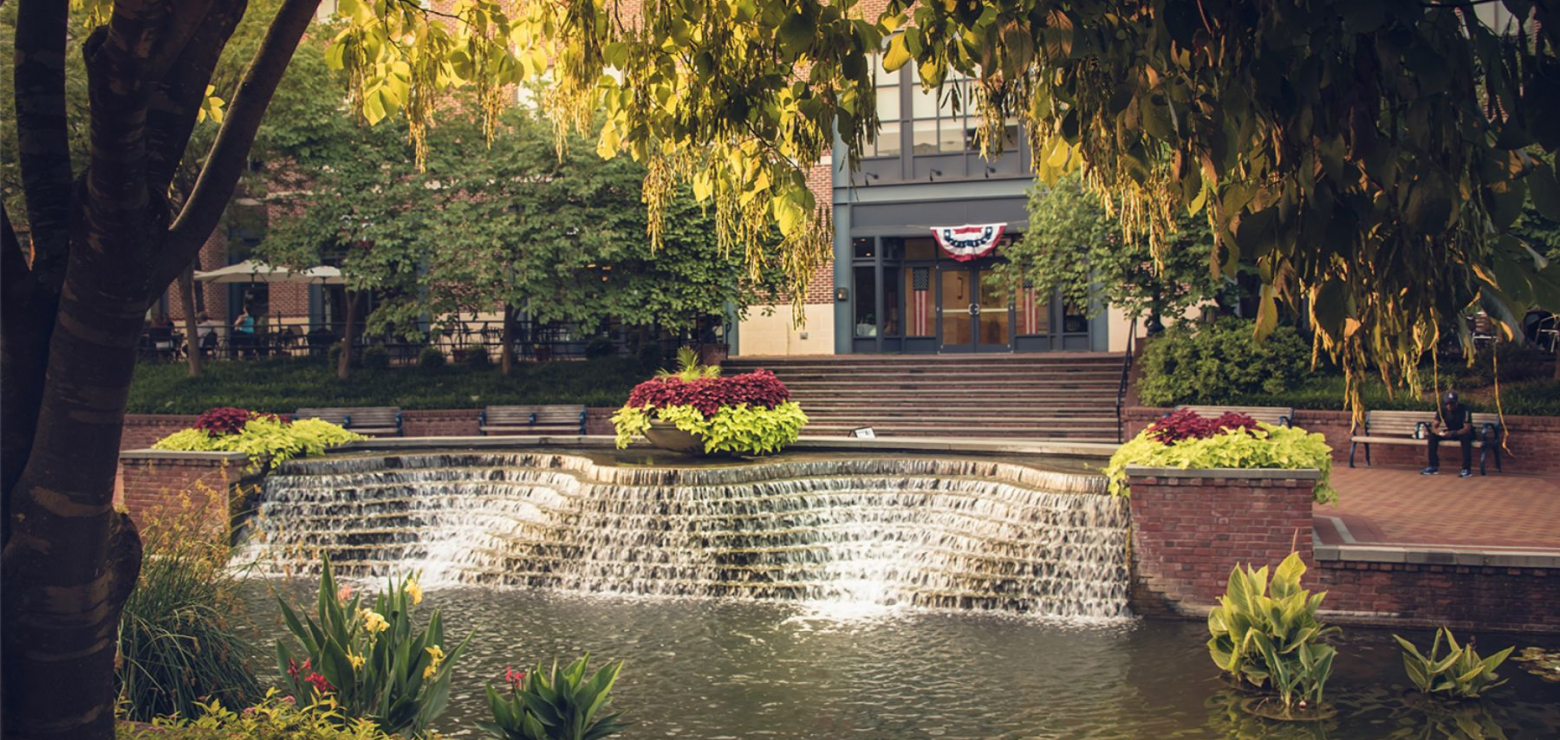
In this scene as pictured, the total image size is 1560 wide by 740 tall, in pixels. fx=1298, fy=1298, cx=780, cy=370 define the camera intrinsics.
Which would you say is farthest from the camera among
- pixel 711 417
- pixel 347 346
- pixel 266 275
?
pixel 266 275

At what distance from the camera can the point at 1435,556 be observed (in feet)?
38.5

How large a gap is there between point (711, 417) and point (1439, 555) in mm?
9258

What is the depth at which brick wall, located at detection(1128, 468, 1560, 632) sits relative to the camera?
11.5 metres

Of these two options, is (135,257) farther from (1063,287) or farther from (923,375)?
(923,375)

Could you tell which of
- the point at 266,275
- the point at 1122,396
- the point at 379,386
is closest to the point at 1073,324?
the point at 1122,396

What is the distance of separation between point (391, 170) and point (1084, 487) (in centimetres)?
2034

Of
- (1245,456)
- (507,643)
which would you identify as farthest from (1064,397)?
Answer: (507,643)

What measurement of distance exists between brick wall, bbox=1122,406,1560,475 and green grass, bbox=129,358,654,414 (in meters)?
13.7

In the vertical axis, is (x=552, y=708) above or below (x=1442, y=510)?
above

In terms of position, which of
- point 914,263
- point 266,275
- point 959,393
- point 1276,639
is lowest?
point 1276,639

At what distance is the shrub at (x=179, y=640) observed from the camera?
297 inches

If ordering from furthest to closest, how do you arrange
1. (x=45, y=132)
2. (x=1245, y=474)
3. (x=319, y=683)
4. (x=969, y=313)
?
1. (x=969, y=313)
2. (x=1245, y=474)
3. (x=319, y=683)
4. (x=45, y=132)

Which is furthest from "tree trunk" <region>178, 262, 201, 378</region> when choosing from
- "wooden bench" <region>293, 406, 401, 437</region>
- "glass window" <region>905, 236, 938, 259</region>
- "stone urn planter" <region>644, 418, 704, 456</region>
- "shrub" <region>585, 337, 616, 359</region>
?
"glass window" <region>905, 236, 938, 259</region>

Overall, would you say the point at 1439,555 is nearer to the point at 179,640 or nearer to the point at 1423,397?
the point at 179,640
